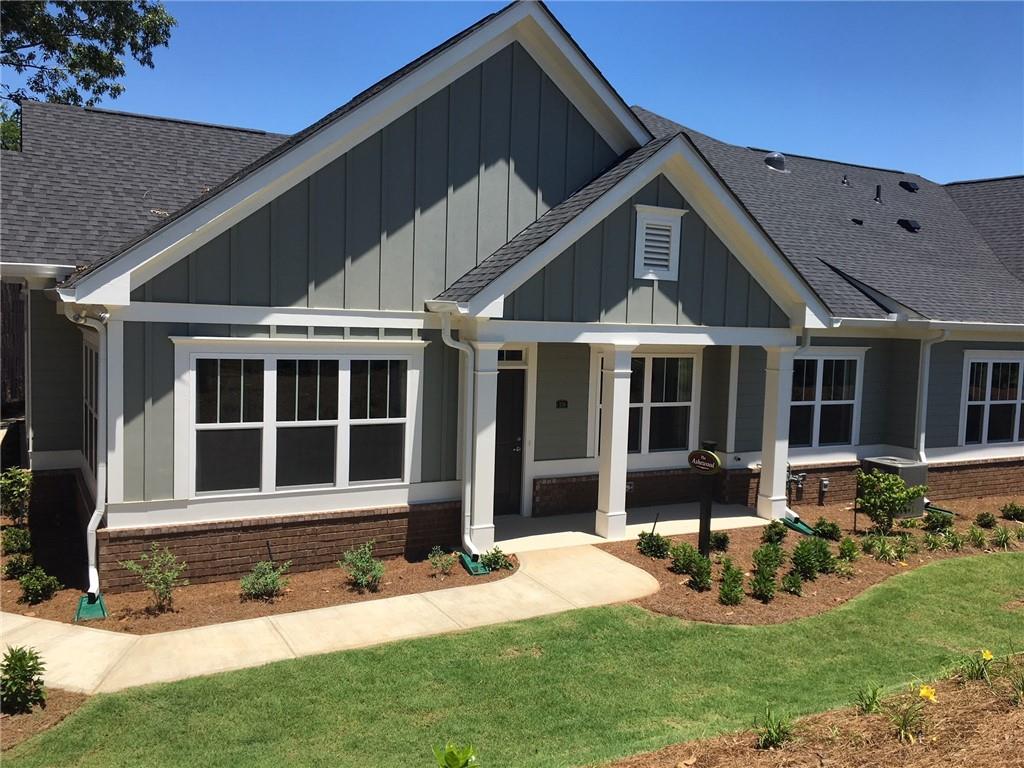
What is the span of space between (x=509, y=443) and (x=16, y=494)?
22.5 feet

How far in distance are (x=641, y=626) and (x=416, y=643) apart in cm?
236

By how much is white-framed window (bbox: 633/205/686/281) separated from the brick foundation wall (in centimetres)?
418

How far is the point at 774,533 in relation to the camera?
11.7 meters

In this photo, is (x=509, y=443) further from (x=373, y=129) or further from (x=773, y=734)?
(x=773, y=734)

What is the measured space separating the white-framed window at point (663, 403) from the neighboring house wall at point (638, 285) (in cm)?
195

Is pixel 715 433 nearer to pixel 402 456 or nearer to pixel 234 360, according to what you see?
pixel 402 456

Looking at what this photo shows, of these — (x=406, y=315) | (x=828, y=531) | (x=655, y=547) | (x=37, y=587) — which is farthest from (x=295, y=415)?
(x=828, y=531)

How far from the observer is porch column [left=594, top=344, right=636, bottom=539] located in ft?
35.9

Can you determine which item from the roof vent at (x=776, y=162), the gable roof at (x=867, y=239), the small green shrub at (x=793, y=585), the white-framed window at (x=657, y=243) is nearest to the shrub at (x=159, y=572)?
the white-framed window at (x=657, y=243)

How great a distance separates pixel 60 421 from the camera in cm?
1188

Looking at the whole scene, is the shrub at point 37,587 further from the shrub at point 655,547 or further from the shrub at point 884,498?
the shrub at point 884,498

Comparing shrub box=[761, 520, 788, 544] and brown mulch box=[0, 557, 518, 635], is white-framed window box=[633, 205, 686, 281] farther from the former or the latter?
brown mulch box=[0, 557, 518, 635]

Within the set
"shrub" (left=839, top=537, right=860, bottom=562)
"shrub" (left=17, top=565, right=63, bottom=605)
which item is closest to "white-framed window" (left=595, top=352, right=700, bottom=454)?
"shrub" (left=839, top=537, right=860, bottom=562)

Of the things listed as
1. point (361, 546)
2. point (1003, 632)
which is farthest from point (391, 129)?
point (1003, 632)
